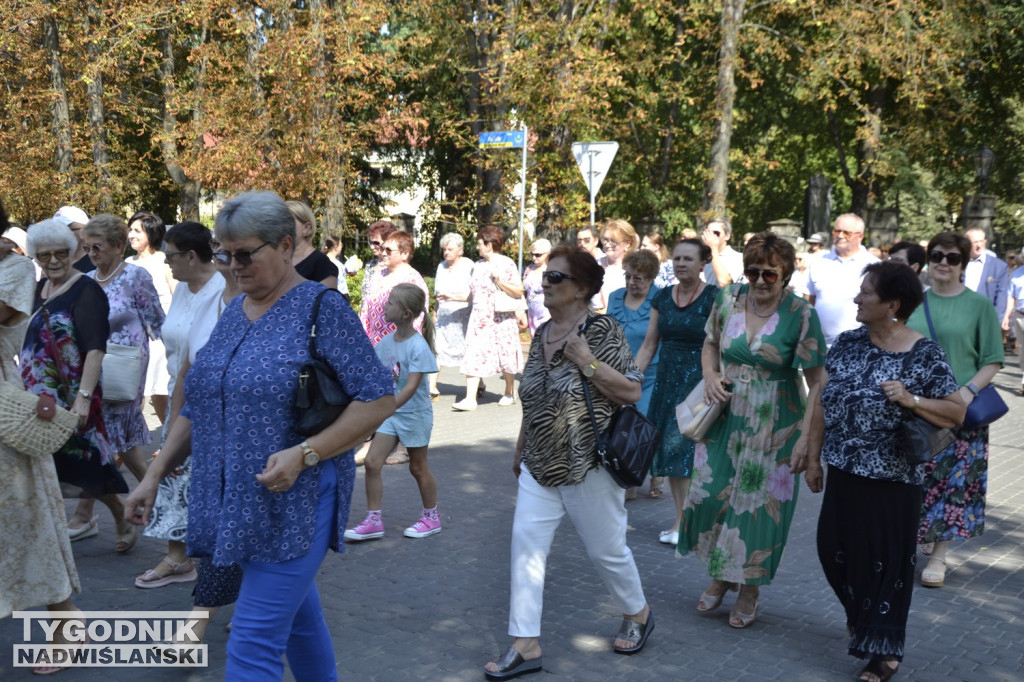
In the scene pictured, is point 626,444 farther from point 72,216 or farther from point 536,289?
point 536,289

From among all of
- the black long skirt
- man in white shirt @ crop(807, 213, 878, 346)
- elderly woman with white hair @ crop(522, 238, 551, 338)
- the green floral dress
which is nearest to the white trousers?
the green floral dress

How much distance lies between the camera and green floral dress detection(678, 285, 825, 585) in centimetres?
517

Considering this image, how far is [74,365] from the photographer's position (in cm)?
555

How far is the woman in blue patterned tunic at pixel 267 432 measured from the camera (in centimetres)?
312

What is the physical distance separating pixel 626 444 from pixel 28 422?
238 cm

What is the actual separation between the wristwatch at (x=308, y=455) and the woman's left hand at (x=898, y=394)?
8.08 feet

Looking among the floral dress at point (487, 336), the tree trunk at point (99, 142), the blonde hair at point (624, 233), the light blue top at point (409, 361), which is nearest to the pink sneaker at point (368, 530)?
the light blue top at point (409, 361)

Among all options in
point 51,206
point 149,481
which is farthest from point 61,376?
point 51,206

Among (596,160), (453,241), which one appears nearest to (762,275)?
(453,241)

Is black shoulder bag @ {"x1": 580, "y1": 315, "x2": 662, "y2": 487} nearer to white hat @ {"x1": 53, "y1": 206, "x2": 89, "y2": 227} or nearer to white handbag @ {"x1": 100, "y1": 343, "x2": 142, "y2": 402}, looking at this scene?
white handbag @ {"x1": 100, "y1": 343, "x2": 142, "y2": 402}

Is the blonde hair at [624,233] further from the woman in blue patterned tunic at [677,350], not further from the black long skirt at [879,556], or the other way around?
the black long skirt at [879,556]

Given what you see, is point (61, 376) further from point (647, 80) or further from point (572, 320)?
point (647, 80)

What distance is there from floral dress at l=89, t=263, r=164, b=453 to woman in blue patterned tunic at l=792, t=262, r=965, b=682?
13.2 feet

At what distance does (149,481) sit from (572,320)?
1.91 meters
